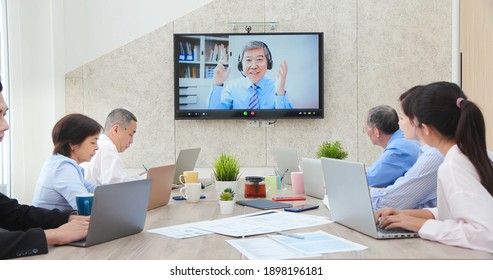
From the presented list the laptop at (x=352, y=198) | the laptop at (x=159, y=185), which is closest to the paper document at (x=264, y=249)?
the laptop at (x=352, y=198)

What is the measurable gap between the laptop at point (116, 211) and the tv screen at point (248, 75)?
13.1 feet

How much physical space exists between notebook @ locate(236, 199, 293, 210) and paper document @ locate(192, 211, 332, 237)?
0.20 meters

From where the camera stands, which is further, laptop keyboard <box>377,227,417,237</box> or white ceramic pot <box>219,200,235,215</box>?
white ceramic pot <box>219,200,235,215</box>

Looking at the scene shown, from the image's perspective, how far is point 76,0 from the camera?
244 inches

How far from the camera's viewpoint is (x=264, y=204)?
2.74 m

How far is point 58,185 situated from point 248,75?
369 cm

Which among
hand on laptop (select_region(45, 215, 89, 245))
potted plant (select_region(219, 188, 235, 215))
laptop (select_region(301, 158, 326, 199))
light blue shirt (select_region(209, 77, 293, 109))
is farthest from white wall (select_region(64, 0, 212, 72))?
hand on laptop (select_region(45, 215, 89, 245))

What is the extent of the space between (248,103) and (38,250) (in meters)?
4.43

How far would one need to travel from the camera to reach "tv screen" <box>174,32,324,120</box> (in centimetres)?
599

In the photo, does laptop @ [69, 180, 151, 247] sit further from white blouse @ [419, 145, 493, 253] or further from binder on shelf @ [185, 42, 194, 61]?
binder on shelf @ [185, 42, 194, 61]

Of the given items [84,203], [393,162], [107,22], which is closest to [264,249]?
[84,203]

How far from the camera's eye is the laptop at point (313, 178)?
3.07m

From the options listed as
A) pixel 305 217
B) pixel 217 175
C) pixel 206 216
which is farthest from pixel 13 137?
pixel 305 217
